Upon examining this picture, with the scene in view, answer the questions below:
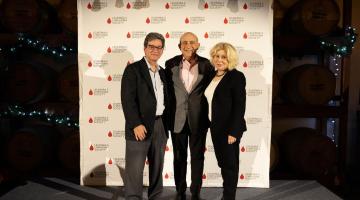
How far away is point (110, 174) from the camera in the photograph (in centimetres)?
425

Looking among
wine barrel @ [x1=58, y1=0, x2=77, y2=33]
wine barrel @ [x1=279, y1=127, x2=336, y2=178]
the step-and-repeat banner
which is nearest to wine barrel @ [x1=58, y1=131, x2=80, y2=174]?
the step-and-repeat banner

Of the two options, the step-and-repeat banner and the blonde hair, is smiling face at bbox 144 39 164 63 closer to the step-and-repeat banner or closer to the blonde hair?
the blonde hair

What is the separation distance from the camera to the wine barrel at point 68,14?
14.7 feet

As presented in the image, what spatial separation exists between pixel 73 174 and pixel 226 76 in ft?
8.03

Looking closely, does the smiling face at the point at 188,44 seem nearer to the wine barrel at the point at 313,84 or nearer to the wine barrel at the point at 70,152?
the wine barrel at the point at 313,84

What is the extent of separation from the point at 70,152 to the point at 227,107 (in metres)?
2.22

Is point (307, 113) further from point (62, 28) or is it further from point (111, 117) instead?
point (62, 28)

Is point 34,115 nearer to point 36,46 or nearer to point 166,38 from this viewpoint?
point 36,46

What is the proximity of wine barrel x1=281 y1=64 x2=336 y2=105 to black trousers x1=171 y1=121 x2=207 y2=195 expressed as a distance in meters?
1.55

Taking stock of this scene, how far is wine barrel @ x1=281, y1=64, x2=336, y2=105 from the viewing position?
443cm

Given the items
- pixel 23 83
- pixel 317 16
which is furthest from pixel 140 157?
pixel 317 16

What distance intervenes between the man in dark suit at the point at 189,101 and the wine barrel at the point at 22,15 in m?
1.94

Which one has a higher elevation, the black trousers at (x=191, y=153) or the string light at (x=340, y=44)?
the string light at (x=340, y=44)

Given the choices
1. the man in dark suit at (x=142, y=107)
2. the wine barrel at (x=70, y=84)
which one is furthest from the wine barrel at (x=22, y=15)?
the man in dark suit at (x=142, y=107)
